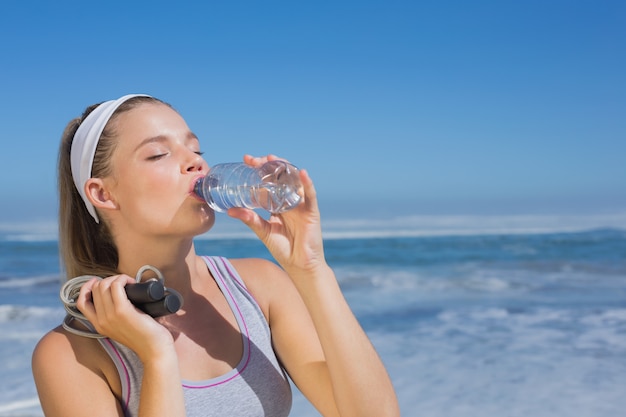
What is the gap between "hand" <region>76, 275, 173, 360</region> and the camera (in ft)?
6.16

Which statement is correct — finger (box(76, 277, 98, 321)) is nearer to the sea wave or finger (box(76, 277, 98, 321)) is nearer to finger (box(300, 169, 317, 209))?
finger (box(300, 169, 317, 209))

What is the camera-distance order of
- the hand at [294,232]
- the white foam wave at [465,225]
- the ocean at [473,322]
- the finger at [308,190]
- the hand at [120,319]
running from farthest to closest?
the white foam wave at [465,225] < the ocean at [473,322] < the hand at [294,232] < the finger at [308,190] < the hand at [120,319]

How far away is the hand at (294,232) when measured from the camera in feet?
6.86

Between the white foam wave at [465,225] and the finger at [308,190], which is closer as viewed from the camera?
the finger at [308,190]

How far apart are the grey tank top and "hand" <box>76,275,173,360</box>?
0.16 m

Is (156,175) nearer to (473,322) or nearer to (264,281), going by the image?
(264,281)

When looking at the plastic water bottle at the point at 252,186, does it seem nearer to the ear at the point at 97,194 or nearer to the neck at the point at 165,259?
the neck at the point at 165,259

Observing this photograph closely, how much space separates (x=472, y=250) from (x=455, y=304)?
716 cm

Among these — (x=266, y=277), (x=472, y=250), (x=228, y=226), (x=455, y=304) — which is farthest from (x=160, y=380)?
(x=228, y=226)

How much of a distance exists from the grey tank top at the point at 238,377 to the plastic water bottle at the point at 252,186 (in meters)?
0.41

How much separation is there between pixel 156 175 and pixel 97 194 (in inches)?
11.0

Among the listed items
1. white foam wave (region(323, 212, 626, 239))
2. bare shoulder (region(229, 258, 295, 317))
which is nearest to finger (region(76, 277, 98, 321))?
bare shoulder (region(229, 258, 295, 317))

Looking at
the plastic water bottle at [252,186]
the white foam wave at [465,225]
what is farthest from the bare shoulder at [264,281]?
the white foam wave at [465,225]

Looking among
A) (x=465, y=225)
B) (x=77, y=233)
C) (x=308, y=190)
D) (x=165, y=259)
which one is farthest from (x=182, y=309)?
(x=465, y=225)
